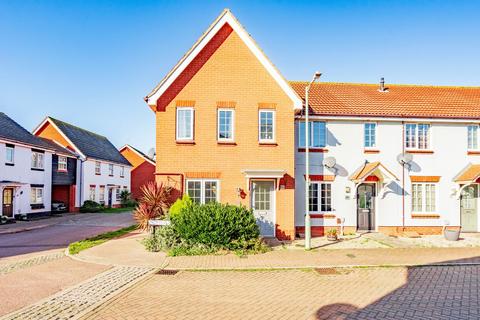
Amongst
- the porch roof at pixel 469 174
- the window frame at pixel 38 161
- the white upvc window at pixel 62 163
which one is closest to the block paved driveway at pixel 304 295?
the porch roof at pixel 469 174

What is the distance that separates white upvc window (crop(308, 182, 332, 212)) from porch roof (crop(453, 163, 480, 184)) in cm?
665

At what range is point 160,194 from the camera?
47.4 feet

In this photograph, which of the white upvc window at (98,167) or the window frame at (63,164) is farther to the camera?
the white upvc window at (98,167)

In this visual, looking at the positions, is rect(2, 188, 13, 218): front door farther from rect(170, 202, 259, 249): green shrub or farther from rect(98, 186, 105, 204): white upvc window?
rect(170, 202, 259, 249): green shrub

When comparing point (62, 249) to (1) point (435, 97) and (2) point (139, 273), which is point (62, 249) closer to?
(2) point (139, 273)

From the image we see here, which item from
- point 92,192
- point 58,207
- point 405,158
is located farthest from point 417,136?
point 92,192

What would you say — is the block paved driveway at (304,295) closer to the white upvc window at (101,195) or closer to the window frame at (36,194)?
the window frame at (36,194)

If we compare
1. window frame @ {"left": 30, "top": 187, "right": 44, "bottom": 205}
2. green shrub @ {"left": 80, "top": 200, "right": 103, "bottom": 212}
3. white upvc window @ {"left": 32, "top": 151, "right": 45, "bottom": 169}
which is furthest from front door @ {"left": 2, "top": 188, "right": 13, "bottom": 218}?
green shrub @ {"left": 80, "top": 200, "right": 103, "bottom": 212}

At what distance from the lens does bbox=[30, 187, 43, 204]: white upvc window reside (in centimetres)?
2910

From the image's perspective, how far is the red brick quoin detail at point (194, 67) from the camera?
1570 centimetres

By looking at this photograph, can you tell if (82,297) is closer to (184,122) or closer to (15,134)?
(184,122)

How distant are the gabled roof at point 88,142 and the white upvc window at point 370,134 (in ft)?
98.8

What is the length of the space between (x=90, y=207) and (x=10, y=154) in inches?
444

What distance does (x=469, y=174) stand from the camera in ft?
56.4
